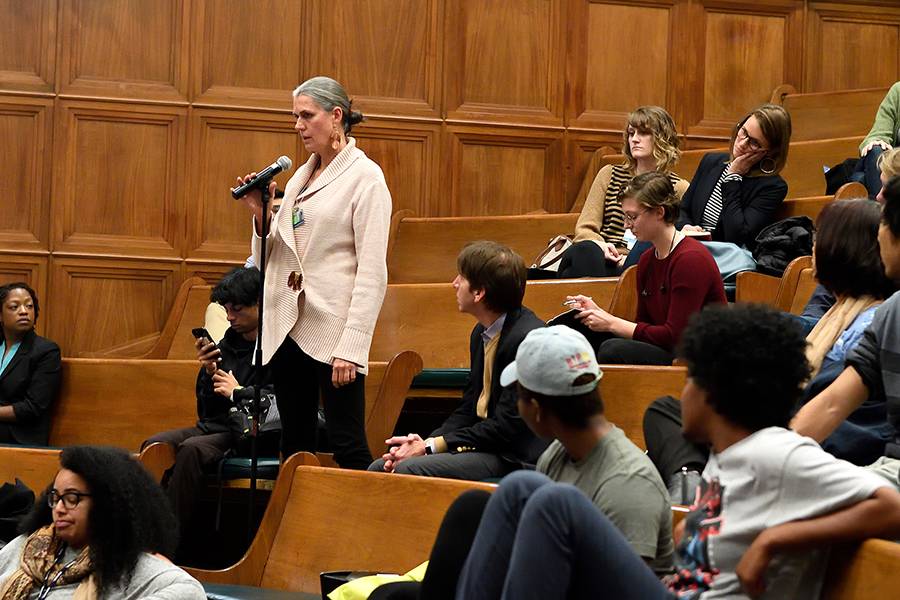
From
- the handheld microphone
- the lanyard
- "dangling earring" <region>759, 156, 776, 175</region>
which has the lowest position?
the lanyard

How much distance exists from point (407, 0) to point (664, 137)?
1.55 metres

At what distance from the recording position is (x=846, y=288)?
2576 mm

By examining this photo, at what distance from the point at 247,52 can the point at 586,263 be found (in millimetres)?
1793

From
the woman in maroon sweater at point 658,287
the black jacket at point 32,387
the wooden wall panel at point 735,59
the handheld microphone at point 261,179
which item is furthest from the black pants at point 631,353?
the wooden wall panel at point 735,59

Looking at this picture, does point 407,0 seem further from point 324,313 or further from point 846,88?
point 324,313

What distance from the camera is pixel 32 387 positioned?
4426mm

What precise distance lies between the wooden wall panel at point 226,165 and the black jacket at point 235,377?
1.39 m

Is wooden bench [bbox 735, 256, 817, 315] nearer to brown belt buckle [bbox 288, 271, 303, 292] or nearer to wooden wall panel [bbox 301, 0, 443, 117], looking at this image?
brown belt buckle [bbox 288, 271, 303, 292]

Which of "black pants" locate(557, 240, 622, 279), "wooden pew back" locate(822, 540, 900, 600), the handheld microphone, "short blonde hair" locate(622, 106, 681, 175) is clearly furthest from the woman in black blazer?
"wooden pew back" locate(822, 540, 900, 600)

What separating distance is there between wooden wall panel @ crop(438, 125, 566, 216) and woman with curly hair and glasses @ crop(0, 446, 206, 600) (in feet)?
9.87

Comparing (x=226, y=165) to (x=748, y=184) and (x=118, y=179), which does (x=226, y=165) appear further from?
(x=748, y=184)

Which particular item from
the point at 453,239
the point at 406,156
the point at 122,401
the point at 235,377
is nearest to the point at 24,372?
the point at 122,401

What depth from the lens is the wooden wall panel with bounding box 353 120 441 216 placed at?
5.51 metres

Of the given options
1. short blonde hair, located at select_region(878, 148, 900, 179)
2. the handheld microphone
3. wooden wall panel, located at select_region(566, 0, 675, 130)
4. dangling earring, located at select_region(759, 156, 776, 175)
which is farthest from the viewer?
wooden wall panel, located at select_region(566, 0, 675, 130)
